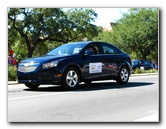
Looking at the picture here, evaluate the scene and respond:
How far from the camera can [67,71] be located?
9000 mm

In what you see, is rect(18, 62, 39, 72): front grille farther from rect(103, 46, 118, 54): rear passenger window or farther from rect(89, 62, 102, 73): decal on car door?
rect(103, 46, 118, 54): rear passenger window

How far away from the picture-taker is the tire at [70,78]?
29.5 ft

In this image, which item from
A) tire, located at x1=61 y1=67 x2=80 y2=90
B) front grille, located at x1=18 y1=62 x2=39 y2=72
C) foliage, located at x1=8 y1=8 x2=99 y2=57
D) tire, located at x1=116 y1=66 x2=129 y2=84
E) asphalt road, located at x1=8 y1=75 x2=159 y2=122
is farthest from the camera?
tire, located at x1=116 y1=66 x2=129 y2=84

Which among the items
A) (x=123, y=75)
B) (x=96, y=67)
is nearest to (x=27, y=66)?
(x=96, y=67)

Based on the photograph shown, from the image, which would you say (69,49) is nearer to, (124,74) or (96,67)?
(96,67)

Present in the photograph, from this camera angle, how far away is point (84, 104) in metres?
7.24

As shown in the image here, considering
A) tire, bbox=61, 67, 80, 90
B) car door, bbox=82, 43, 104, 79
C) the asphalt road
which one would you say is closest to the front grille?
the asphalt road

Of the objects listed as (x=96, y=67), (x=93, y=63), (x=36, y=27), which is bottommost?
(x=96, y=67)

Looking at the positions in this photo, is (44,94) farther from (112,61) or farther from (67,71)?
(112,61)

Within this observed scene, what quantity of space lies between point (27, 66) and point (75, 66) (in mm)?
1194

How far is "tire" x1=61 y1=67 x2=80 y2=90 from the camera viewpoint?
9.00 meters

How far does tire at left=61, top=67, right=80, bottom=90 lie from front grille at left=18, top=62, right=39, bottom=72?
78cm
